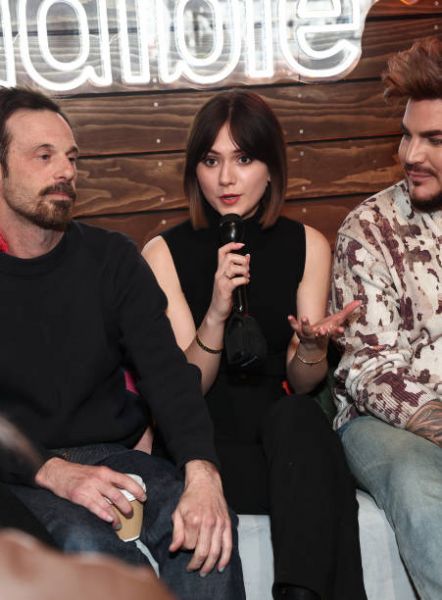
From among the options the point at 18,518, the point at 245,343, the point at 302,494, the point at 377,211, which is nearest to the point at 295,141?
the point at 377,211

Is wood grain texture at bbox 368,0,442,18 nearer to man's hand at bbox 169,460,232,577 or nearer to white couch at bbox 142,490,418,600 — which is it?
white couch at bbox 142,490,418,600

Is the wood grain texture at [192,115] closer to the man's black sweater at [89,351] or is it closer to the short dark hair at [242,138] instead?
the short dark hair at [242,138]

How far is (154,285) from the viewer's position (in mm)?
2117

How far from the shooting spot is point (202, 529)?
1708 mm

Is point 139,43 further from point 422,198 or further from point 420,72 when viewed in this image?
point 422,198

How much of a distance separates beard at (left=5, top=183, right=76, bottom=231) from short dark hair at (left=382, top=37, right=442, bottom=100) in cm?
89

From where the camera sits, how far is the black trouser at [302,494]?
1.80 meters

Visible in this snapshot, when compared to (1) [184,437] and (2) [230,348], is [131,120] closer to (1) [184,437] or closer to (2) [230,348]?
(2) [230,348]

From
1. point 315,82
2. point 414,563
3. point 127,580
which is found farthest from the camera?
point 315,82

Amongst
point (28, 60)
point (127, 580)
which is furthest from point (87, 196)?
point (127, 580)

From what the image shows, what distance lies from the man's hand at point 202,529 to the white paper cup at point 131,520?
0.07 meters

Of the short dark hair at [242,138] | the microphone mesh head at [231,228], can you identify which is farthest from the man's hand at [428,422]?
the short dark hair at [242,138]

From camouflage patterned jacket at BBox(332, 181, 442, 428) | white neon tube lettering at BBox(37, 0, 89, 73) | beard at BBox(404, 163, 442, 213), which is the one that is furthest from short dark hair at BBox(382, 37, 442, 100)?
white neon tube lettering at BBox(37, 0, 89, 73)

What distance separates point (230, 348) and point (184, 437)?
0.81ft
